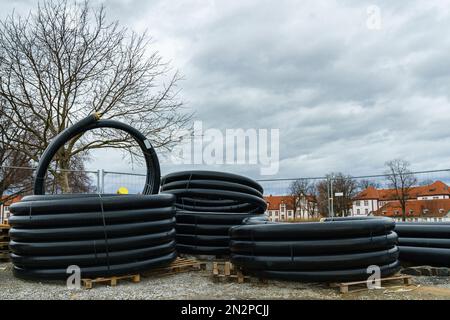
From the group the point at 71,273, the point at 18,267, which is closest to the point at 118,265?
the point at 71,273

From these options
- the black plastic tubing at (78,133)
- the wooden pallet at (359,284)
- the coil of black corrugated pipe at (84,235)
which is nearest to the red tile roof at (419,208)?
the wooden pallet at (359,284)

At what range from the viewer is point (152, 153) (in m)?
7.21

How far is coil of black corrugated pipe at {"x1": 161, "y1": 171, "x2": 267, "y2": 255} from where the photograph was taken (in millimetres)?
7531

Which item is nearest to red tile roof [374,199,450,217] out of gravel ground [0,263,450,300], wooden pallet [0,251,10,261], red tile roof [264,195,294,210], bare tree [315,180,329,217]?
bare tree [315,180,329,217]

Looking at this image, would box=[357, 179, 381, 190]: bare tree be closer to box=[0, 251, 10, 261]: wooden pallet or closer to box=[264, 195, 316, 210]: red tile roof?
box=[264, 195, 316, 210]: red tile roof

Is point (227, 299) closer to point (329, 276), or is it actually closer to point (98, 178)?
point (329, 276)

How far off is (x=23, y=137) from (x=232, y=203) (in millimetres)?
11164

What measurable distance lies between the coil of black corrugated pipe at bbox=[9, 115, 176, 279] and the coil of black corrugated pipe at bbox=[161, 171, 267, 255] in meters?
1.64

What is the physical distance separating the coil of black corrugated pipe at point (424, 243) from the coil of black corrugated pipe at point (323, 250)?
1.13 meters

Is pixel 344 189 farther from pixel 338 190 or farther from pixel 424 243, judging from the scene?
pixel 424 243

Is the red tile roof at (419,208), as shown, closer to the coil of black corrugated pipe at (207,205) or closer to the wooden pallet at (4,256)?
the coil of black corrugated pipe at (207,205)

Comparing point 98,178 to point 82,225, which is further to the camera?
point 98,178

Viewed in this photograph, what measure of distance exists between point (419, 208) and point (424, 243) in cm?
1482

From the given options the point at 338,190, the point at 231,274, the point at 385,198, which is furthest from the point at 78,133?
the point at 385,198
